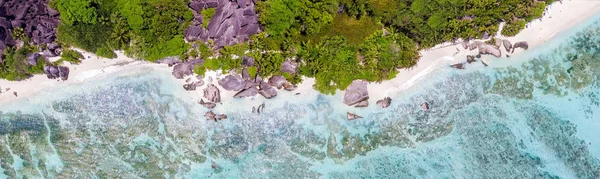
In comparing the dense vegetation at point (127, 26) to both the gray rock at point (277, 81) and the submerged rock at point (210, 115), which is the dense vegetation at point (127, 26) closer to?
the submerged rock at point (210, 115)

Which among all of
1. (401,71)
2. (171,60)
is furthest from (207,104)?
(401,71)

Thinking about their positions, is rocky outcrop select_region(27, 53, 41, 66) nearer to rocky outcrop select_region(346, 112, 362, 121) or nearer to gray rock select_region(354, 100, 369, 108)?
rocky outcrop select_region(346, 112, 362, 121)

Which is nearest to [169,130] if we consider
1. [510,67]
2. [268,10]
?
[268,10]

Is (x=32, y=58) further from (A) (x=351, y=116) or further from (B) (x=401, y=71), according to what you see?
(B) (x=401, y=71)

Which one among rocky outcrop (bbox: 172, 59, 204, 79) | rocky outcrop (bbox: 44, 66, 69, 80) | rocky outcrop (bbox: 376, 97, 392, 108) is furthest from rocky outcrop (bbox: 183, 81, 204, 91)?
rocky outcrop (bbox: 376, 97, 392, 108)

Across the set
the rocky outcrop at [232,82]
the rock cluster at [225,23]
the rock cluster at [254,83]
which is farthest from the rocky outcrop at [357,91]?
the rock cluster at [225,23]

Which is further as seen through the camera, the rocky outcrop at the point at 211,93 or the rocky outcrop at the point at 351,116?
the rocky outcrop at the point at 351,116
